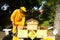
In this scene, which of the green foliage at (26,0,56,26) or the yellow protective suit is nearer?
the yellow protective suit

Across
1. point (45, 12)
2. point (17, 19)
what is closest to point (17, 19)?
point (17, 19)

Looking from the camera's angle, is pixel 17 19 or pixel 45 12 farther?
pixel 45 12

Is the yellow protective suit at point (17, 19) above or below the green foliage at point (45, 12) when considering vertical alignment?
below

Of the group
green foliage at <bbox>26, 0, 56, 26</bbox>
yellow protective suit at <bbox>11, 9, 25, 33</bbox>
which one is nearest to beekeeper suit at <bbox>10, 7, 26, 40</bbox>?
yellow protective suit at <bbox>11, 9, 25, 33</bbox>

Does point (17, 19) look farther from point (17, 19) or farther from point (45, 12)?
point (45, 12)

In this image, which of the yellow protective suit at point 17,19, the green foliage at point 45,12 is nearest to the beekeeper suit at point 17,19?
the yellow protective suit at point 17,19

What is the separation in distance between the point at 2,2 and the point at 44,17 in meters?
2.78

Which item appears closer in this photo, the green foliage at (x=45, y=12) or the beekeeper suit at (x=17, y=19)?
the beekeeper suit at (x=17, y=19)

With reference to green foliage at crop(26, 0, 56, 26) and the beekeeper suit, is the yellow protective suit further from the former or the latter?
green foliage at crop(26, 0, 56, 26)

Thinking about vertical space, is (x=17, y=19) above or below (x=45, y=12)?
below

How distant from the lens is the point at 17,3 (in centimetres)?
1557

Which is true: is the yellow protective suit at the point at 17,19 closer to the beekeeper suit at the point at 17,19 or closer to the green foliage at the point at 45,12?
the beekeeper suit at the point at 17,19

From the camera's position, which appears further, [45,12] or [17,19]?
[45,12]

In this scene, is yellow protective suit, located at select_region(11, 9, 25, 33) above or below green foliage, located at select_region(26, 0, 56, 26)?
below
